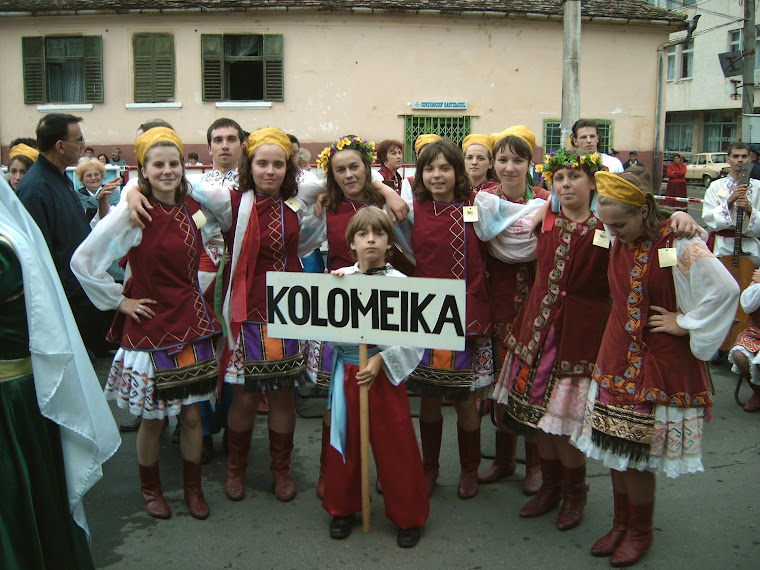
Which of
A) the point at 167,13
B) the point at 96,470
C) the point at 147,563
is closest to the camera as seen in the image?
the point at 96,470

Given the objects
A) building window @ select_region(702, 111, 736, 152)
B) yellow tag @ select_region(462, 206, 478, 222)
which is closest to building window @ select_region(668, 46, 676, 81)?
building window @ select_region(702, 111, 736, 152)

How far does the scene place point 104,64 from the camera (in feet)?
56.4

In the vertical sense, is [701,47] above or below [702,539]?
above

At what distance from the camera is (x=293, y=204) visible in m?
4.03

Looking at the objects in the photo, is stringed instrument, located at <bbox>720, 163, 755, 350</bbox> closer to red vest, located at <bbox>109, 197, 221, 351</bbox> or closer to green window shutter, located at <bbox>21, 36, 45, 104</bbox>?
red vest, located at <bbox>109, 197, 221, 351</bbox>

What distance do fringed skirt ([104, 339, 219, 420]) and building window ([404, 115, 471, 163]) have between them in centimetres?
1432

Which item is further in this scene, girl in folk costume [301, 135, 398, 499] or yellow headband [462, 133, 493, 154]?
yellow headband [462, 133, 493, 154]

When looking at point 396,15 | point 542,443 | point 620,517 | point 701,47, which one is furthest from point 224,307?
point 701,47

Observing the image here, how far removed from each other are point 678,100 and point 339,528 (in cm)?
3672

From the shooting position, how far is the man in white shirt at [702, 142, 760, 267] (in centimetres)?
679

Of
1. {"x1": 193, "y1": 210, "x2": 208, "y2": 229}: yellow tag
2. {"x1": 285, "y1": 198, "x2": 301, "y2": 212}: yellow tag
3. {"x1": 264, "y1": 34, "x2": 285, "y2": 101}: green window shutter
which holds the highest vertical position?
{"x1": 264, "y1": 34, "x2": 285, "y2": 101}: green window shutter

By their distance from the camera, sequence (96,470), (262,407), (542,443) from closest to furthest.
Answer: (96,470)
(542,443)
(262,407)

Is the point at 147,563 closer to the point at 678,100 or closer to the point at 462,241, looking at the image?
the point at 462,241

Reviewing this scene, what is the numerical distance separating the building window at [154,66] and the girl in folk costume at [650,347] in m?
15.8
